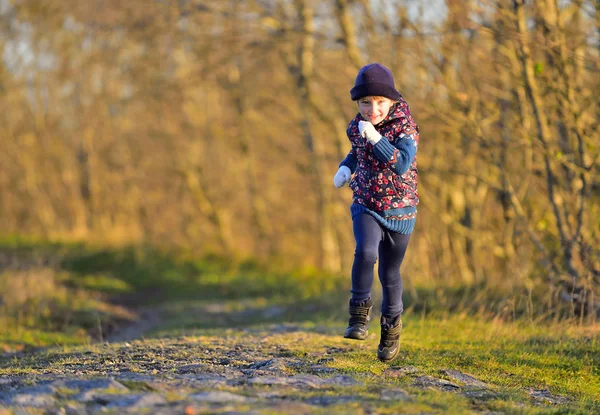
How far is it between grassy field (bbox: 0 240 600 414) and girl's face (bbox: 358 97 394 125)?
63.9 inches

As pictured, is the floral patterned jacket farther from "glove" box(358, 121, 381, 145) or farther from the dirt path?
the dirt path

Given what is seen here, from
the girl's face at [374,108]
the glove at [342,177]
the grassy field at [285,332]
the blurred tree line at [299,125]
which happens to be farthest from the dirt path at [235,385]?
the blurred tree line at [299,125]

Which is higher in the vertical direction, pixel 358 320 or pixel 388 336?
pixel 358 320

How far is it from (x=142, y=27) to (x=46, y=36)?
37.9 feet

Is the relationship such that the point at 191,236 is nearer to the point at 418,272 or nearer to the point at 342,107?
the point at 342,107

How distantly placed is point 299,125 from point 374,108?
39.8 feet

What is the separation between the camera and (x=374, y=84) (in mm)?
5301

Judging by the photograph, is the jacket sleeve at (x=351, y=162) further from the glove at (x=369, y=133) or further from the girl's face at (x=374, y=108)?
the glove at (x=369, y=133)

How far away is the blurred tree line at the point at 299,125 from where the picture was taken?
9539mm

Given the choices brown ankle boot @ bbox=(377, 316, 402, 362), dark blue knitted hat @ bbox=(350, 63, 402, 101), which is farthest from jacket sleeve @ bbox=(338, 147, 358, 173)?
brown ankle boot @ bbox=(377, 316, 402, 362)

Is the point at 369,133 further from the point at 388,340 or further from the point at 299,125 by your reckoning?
the point at 299,125

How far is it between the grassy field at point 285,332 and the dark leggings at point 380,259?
459mm

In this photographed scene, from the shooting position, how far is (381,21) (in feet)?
37.8

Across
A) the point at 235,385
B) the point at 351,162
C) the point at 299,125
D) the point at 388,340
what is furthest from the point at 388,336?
the point at 299,125
